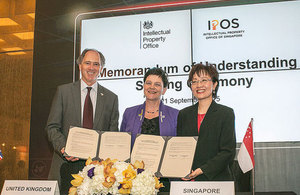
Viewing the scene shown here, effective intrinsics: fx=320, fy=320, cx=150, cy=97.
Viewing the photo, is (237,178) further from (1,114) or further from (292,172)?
(1,114)

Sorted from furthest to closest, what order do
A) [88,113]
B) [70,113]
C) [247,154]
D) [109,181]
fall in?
1. [88,113]
2. [70,113]
3. [247,154]
4. [109,181]

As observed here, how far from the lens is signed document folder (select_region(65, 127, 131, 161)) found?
2373 mm

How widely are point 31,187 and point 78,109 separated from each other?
1.46 metres

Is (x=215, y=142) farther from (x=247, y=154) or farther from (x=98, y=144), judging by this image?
(x=98, y=144)

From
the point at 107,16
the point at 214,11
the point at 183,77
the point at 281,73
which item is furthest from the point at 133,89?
the point at 281,73

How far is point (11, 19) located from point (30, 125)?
1.76m

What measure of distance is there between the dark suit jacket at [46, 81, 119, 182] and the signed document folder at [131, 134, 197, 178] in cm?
116

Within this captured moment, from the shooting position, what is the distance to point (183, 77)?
4.19m

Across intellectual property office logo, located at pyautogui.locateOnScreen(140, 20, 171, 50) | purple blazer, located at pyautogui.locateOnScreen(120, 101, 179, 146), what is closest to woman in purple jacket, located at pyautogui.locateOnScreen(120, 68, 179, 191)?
purple blazer, located at pyautogui.locateOnScreen(120, 101, 179, 146)

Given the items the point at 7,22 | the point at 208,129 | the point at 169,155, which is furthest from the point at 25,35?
the point at 169,155

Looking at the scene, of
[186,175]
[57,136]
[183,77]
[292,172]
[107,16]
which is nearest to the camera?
[186,175]

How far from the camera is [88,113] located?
3.43 m

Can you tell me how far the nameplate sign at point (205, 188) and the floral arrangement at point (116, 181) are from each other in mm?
167

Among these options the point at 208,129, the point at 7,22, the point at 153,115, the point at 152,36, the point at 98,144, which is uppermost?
the point at 7,22
